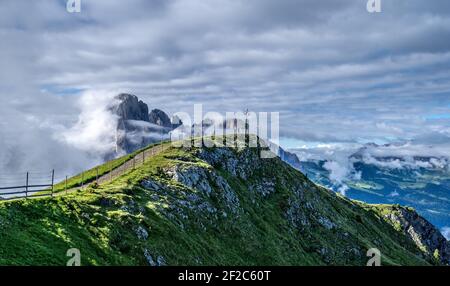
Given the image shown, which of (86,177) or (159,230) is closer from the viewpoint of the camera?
(159,230)

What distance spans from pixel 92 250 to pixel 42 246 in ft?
22.0

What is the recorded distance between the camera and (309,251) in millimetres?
104875

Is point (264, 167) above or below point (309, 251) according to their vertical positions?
above

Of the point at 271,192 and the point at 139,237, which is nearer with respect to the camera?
the point at 139,237

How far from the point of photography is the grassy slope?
47.1 meters

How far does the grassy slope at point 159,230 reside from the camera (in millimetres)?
47094

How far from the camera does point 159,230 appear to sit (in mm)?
64938

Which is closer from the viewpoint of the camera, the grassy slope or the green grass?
the grassy slope

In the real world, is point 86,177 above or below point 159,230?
above

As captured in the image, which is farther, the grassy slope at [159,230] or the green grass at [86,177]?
the green grass at [86,177]
